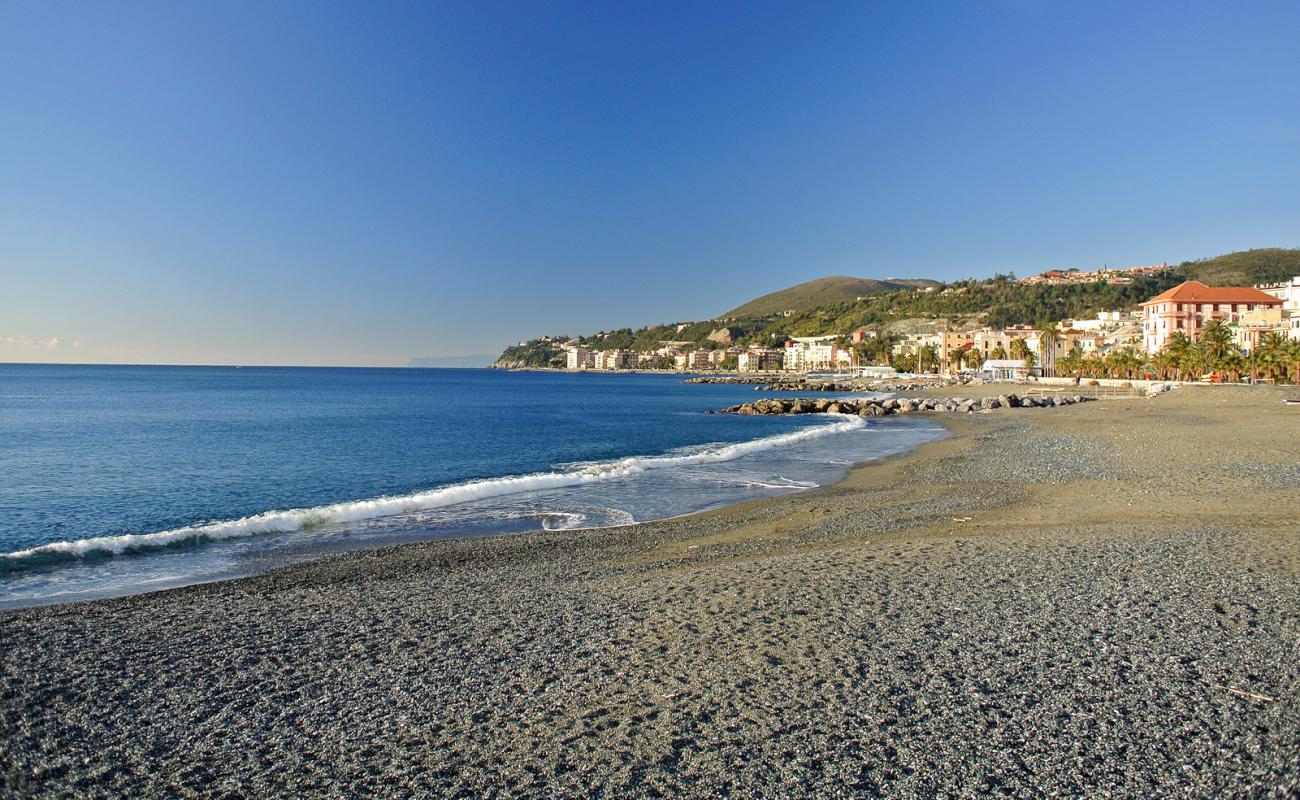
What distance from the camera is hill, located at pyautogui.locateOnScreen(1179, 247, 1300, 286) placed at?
17462cm

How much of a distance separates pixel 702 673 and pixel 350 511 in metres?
12.4

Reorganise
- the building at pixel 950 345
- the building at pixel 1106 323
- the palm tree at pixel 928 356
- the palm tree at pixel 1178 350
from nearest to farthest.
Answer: the palm tree at pixel 1178 350, the building at pixel 1106 323, the palm tree at pixel 928 356, the building at pixel 950 345

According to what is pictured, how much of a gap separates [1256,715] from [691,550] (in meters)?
7.47

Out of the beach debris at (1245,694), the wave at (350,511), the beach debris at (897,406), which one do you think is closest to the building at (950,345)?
the beach debris at (897,406)

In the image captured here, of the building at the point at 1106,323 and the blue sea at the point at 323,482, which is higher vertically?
the building at the point at 1106,323

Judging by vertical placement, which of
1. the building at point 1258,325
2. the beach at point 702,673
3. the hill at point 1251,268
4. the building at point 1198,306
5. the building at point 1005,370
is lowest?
the beach at point 702,673

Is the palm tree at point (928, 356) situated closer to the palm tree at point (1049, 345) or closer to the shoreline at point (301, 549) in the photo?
the palm tree at point (1049, 345)

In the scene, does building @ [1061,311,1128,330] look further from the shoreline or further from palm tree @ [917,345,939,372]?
the shoreline

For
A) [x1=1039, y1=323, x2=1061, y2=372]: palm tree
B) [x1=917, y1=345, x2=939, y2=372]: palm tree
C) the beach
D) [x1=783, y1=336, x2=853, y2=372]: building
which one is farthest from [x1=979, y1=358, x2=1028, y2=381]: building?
the beach

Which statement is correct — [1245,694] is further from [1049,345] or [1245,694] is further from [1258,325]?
[1049,345]

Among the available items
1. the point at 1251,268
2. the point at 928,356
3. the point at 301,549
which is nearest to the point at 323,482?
the point at 301,549

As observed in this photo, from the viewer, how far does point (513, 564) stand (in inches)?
432

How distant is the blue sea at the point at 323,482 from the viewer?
12349 mm

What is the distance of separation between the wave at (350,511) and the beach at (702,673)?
12.1ft
